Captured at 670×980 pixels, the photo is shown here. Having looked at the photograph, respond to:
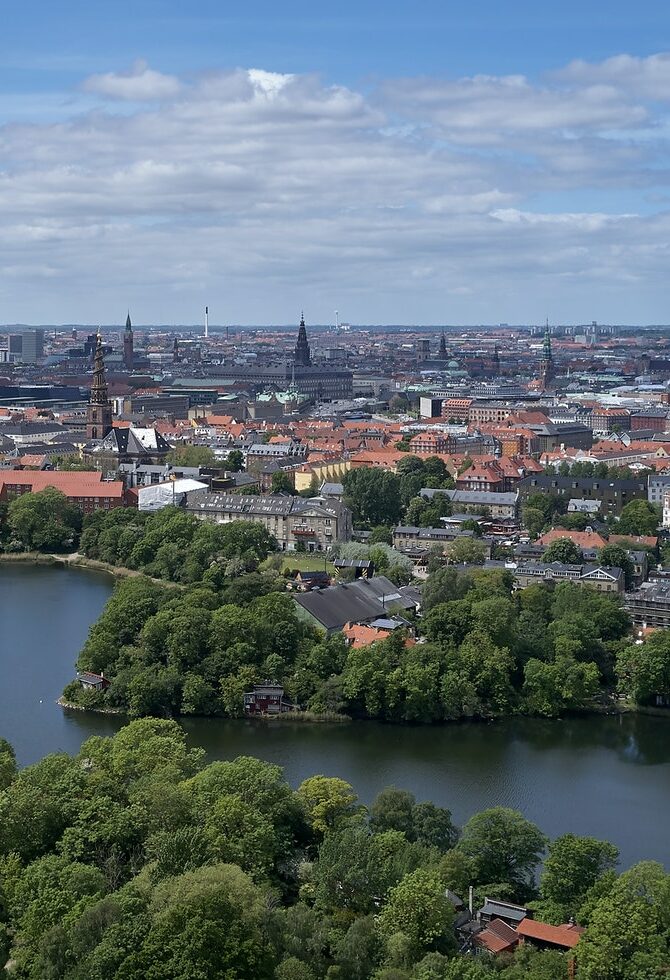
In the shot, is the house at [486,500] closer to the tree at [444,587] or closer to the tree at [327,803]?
the tree at [444,587]

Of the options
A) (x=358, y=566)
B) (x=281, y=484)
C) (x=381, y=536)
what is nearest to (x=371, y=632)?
(x=358, y=566)

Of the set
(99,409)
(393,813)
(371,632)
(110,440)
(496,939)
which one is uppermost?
(99,409)

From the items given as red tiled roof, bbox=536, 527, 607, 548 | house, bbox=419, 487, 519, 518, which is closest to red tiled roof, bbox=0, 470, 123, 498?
house, bbox=419, 487, 519, 518

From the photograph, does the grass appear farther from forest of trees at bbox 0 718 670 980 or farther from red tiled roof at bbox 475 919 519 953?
red tiled roof at bbox 475 919 519 953

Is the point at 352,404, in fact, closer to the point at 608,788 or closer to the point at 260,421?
the point at 260,421

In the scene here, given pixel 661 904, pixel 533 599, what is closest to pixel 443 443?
pixel 533 599

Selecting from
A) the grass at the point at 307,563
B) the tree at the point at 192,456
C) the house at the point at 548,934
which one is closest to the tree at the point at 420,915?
the house at the point at 548,934

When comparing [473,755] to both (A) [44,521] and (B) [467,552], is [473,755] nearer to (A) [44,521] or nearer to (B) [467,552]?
(B) [467,552]
